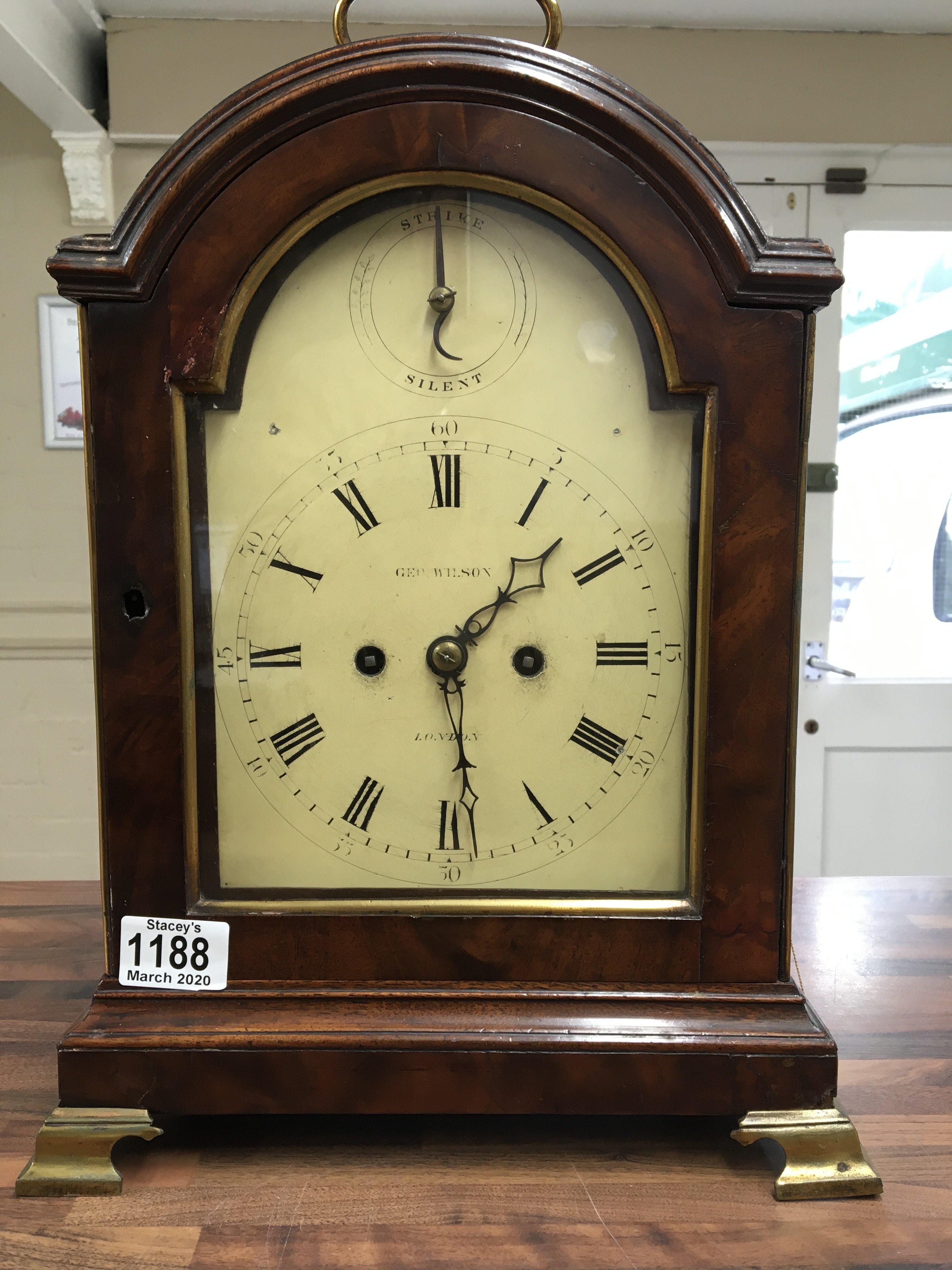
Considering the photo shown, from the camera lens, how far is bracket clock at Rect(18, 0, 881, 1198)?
25.4 inches

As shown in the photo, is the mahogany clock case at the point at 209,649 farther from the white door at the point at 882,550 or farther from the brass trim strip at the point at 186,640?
the white door at the point at 882,550

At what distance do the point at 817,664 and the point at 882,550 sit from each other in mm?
360

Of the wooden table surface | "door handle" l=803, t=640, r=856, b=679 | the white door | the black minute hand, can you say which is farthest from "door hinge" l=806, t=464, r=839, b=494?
the black minute hand

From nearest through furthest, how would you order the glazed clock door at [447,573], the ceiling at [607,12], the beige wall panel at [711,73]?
the glazed clock door at [447,573]
the ceiling at [607,12]
the beige wall panel at [711,73]

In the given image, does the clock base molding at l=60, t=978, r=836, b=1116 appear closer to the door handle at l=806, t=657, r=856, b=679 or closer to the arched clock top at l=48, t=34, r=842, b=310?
the arched clock top at l=48, t=34, r=842, b=310

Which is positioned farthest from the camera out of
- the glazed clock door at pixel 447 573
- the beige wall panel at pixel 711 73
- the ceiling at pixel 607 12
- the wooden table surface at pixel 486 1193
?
the beige wall panel at pixel 711 73

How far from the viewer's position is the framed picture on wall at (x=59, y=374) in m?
2.72

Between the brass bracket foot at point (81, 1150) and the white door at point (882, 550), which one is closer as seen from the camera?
the brass bracket foot at point (81, 1150)

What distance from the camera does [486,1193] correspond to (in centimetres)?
63

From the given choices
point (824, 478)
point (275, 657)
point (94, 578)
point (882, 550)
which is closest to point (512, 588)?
point (275, 657)

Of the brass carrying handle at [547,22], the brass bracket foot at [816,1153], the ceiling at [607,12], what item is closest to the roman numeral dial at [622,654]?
the brass bracket foot at [816,1153]

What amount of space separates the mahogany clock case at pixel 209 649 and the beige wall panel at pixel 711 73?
2192 millimetres

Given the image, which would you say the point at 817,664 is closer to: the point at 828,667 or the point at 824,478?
the point at 828,667

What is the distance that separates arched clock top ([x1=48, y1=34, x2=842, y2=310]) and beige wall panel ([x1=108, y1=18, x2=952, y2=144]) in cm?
218
